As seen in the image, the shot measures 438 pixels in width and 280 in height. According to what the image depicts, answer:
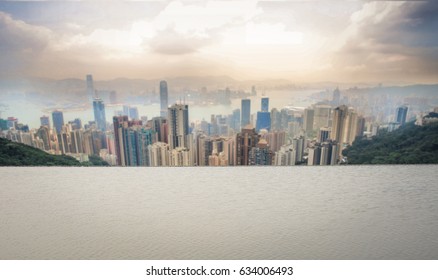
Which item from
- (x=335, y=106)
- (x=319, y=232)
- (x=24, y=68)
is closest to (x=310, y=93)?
(x=335, y=106)

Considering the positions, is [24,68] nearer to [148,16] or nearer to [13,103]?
[13,103]

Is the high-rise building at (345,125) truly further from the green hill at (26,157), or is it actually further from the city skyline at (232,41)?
the green hill at (26,157)

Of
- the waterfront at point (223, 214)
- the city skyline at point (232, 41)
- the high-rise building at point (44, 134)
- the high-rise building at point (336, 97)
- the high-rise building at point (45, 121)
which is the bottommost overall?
the waterfront at point (223, 214)

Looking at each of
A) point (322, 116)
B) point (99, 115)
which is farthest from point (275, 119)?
point (99, 115)

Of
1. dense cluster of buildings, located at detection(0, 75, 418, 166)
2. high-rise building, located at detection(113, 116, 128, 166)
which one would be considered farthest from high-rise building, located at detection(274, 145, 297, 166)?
high-rise building, located at detection(113, 116, 128, 166)

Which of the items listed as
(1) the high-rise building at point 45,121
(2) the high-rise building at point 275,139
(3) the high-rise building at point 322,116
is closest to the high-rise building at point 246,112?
(2) the high-rise building at point 275,139

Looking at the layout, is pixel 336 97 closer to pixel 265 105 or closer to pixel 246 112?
pixel 265 105
